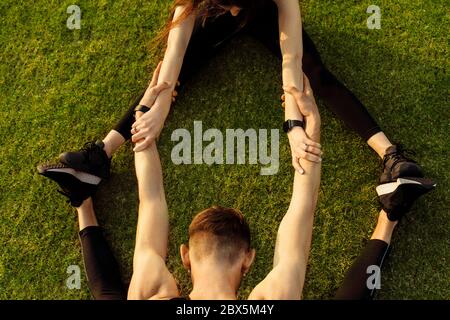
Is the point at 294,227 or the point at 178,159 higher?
the point at 178,159

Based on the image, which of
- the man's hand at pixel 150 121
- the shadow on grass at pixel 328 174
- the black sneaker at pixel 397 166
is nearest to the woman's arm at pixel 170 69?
the man's hand at pixel 150 121

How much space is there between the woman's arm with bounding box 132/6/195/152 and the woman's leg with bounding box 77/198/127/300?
0.90m

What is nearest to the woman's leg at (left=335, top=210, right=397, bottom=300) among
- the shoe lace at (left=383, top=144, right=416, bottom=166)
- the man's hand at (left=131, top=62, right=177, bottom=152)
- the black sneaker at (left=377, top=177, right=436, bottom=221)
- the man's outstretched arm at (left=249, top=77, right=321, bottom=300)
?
the black sneaker at (left=377, top=177, right=436, bottom=221)

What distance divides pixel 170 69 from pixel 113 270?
1.59 metres

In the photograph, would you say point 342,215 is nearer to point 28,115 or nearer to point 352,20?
point 352,20

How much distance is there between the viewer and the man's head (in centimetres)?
264

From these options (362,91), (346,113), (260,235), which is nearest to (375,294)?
(260,235)

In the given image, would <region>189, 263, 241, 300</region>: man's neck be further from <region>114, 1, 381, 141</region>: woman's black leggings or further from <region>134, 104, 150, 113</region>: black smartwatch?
<region>114, 1, 381, 141</region>: woman's black leggings

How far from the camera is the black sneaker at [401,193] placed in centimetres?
321

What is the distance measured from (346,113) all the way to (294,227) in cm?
117

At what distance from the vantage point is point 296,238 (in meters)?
2.91

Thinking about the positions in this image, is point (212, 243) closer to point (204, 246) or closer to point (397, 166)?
point (204, 246)
